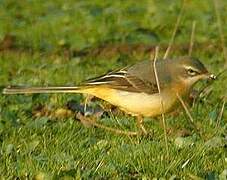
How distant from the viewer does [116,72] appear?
26.9 feet

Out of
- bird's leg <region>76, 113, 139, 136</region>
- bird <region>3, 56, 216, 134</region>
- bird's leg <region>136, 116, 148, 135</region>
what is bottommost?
bird's leg <region>76, 113, 139, 136</region>

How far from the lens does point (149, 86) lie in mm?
7863

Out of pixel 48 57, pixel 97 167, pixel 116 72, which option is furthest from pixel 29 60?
pixel 97 167

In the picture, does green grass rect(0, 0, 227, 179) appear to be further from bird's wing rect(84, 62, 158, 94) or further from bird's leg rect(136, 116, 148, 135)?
bird's wing rect(84, 62, 158, 94)

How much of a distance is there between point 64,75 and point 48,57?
132cm

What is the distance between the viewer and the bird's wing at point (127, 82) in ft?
25.8

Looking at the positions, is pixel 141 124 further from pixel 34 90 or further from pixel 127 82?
pixel 34 90

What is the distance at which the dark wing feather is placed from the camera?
309 inches

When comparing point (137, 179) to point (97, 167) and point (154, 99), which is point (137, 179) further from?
point (154, 99)

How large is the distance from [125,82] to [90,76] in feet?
7.81

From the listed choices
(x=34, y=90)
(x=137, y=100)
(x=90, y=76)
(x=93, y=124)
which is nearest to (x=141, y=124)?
(x=137, y=100)

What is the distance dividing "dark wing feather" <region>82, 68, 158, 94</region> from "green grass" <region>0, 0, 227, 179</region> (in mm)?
370

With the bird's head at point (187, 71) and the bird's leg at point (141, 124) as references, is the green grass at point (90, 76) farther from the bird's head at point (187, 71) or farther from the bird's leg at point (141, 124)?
the bird's head at point (187, 71)

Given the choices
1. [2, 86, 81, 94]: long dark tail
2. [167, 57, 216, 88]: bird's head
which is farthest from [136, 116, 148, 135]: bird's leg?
[2, 86, 81, 94]: long dark tail
